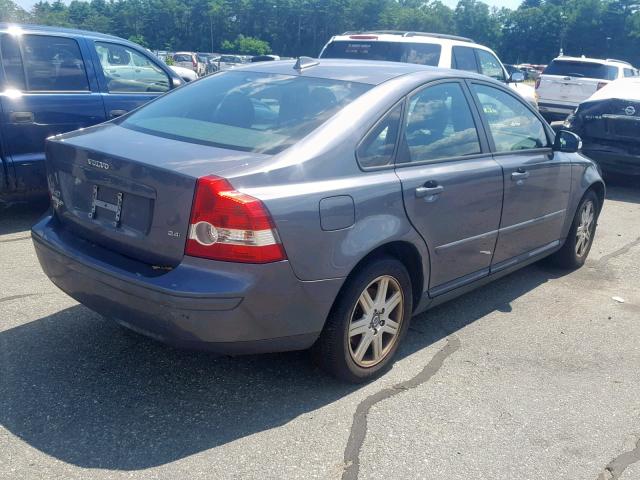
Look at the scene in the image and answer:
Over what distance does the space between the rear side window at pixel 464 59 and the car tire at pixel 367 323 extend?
651 centimetres

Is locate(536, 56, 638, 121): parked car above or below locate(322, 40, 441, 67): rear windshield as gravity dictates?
below

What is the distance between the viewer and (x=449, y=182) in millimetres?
3885

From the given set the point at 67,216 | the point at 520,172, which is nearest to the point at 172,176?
the point at 67,216

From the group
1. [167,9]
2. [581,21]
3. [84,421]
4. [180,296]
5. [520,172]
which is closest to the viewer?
[180,296]

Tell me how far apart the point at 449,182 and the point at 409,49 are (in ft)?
Answer: 18.9

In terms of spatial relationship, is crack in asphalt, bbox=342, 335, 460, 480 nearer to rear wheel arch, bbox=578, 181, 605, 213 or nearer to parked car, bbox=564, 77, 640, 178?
rear wheel arch, bbox=578, 181, 605, 213

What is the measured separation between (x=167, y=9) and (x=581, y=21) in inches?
2185

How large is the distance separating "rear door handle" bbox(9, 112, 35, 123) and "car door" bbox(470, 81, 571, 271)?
378 cm

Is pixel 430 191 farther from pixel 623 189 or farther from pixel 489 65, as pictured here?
pixel 489 65

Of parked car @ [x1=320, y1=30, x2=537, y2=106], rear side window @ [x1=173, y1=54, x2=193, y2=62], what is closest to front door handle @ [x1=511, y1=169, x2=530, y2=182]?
parked car @ [x1=320, y1=30, x2=537, y2=106]

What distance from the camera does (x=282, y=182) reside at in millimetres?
3068

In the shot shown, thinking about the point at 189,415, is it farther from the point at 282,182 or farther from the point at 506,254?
the point at 506,254

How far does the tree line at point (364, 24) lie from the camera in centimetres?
8725

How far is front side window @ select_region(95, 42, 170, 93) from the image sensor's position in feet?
22.0
